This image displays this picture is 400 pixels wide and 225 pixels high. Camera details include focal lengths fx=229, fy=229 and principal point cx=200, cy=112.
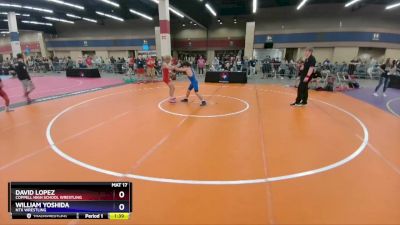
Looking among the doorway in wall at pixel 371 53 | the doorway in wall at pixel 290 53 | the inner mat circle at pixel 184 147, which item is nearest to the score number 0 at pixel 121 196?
the inner mat circle at pixel 184 147

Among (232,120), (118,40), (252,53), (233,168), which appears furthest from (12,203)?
(118,40)

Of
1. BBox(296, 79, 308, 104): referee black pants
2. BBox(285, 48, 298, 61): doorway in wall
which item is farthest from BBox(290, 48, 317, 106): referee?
BBox(285, 48, 298, 61): doorway in wall

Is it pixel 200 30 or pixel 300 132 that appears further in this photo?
pixel 200 30

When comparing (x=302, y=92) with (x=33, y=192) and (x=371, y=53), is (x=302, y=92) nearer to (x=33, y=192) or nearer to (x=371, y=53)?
(x=33, y=192)

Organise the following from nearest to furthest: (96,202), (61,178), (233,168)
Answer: (96,202)
(61,178)
(233,168)

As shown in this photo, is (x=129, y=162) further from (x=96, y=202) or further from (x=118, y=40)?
(x=118, y=40)

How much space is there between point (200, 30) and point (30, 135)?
2846cm

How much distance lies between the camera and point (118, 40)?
32781mm

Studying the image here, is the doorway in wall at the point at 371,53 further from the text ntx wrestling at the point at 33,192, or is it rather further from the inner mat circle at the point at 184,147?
the text ntx wrestling at the point at 33,192

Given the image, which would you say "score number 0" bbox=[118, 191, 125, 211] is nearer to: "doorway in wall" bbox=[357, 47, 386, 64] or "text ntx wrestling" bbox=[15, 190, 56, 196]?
"text ntx wrestling" bbox=[15, 190, 56, 196]
